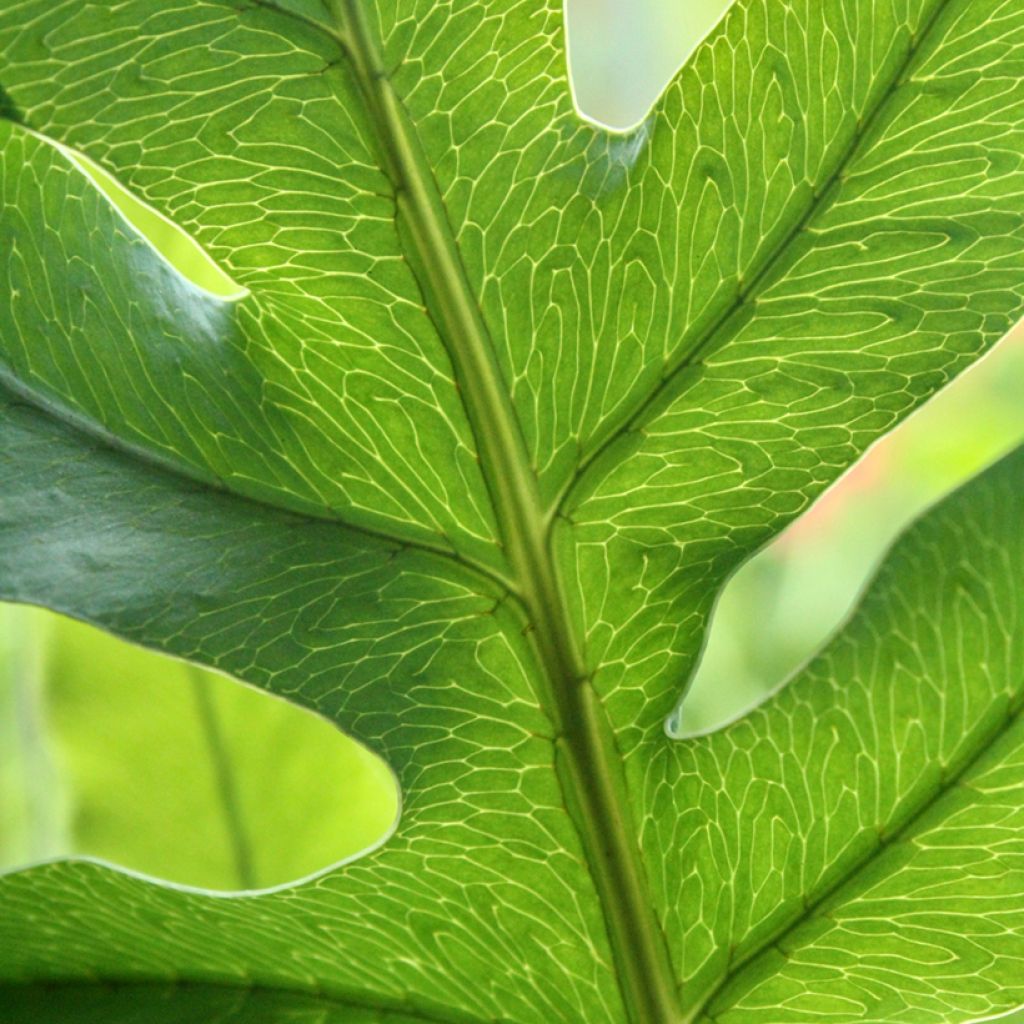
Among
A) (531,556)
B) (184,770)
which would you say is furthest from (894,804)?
(184,770)

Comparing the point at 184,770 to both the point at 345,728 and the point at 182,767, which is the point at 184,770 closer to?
the point at 182,767

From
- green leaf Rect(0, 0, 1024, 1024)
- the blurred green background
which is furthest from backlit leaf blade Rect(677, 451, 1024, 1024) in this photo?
the blurred green background

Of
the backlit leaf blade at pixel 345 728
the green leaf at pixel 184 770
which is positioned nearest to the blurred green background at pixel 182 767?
the green leaf at pixel 184 770

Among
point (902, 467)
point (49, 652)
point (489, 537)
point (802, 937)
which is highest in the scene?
point (902, 467)

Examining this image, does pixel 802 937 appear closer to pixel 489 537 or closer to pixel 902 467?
pixel 489 537

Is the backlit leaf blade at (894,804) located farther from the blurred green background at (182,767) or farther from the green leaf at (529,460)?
the blurred green background at (182,767)

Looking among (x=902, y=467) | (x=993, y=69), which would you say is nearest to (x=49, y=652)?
(x=993, y=69)

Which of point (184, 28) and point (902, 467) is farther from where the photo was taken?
point (902, 467)

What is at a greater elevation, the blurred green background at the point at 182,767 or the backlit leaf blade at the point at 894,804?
the blurred green background at the point at 182,767
